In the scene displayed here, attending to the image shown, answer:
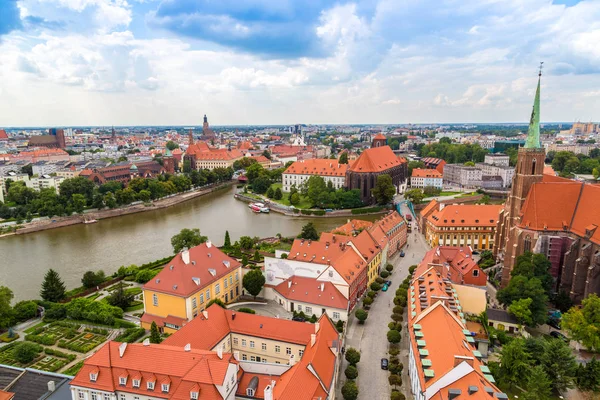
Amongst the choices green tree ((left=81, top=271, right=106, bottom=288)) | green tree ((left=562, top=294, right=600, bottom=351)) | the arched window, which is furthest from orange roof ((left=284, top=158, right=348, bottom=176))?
green tree ((left=562, top=294, right=600, bottom=351))

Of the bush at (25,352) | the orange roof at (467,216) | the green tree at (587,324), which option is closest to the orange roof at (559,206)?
the green tree at (587,324)

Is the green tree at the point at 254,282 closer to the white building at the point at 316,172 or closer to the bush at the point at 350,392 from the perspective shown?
the bush at the point at 350,392

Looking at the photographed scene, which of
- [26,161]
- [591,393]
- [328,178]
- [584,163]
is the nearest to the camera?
[591,393]

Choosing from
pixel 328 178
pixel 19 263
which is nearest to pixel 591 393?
pixel 19 263

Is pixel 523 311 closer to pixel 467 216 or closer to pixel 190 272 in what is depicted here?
pixel 467 216

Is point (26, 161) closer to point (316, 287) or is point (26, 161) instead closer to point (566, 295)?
point (316, 287)

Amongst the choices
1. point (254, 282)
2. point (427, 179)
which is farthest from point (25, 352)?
point (427, 179)
